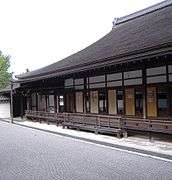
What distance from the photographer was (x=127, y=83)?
60.1 feet

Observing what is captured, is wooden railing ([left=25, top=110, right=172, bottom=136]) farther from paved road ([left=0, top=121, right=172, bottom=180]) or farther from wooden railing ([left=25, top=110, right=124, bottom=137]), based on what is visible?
paved road ([left=0, top=121, right=172, bottom=180])

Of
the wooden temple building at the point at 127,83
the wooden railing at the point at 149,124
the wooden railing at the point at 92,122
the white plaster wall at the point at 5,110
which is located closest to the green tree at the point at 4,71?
the white plaster wall at the point at 5,110

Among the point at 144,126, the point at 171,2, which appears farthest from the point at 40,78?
the point at 144,126

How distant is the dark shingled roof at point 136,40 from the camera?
15.5 metres

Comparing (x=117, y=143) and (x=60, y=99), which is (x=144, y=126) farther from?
(x=60, y=99)

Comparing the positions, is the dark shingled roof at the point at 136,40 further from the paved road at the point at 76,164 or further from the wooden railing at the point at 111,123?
the paved road at the point at 76,164

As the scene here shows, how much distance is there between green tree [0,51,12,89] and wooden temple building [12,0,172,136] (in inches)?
1432

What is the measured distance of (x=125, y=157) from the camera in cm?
1220

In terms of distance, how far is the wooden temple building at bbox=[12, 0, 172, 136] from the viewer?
15398 millimetres

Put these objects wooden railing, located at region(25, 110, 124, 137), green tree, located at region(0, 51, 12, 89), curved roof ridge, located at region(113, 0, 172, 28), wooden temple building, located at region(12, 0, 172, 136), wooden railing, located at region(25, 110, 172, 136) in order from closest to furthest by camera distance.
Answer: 1. wooden railing, located at region(25, 110, 172, 136)
2. wooden temple building, located at region(12, 0, 172, 136)
3. wooden railing, located at region(25, 110, 124, 137)
4. curved roof ridge, located at region(113, 0, 172, 28)
5. green tree, located at region(0, 51, 12, 89)

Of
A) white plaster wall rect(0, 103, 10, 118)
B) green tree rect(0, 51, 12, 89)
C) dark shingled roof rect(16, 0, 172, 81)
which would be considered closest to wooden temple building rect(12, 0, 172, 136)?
dark shingled roof rect(16, 0, 172, 81)

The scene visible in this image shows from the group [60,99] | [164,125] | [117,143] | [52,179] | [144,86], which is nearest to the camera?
[52,179]

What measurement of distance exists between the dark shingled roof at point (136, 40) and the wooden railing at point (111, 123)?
8.85 feet

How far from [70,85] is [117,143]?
34.1 feet
